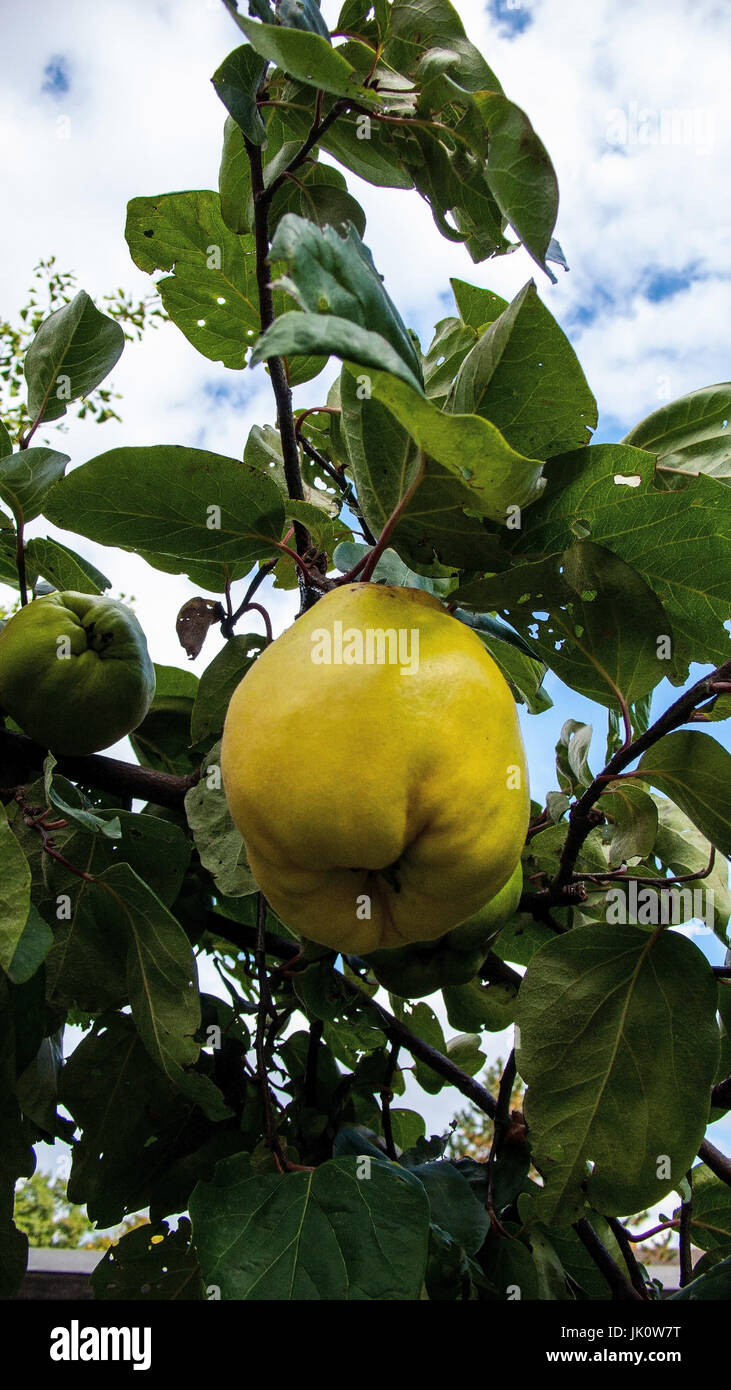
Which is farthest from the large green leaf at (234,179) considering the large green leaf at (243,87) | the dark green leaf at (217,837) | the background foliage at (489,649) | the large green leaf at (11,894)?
the large green leaf at (11,894)

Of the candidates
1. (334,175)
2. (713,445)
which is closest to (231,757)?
(713,445)

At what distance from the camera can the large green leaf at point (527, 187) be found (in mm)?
822

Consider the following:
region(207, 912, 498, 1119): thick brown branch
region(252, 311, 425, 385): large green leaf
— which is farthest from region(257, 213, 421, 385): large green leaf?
region(207, 912, 498, 1119): thick brown branch

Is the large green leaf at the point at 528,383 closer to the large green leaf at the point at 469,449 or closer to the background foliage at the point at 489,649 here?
the background foliage at the point at 489,649

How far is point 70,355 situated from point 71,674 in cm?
44

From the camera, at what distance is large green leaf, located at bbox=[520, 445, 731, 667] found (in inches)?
34.8

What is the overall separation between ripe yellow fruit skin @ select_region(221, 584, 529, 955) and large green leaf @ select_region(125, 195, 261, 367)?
0.68m

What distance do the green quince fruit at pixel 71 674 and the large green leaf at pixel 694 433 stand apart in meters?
0.64

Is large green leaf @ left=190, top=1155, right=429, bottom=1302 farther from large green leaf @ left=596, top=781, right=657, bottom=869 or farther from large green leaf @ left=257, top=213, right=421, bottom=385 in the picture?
large green leaf @ left=257, top=213, right=421, bottom=385

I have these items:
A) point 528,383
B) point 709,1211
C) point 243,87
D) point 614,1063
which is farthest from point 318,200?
point 709,1211

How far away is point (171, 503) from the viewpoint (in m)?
0.91

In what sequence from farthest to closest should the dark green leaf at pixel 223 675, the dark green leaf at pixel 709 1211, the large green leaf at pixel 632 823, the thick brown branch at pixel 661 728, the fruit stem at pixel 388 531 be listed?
the dark green leaf at pixel 709 1211, the dark green leaf at pixel 223 675, the large green leaf at pixel 632 823, the thick brown branch at pixel 661 728, the fruit stem at pixel 388 531

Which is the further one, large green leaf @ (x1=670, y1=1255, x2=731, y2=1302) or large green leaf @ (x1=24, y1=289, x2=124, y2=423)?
large green leaf @ (x1=24, y1=289, x2=124, y2=423)

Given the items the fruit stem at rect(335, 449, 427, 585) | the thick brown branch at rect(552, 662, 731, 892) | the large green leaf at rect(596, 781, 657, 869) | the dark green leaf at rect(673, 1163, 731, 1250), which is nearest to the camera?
the fruit stem at rect(335, 449, 427, 585)
